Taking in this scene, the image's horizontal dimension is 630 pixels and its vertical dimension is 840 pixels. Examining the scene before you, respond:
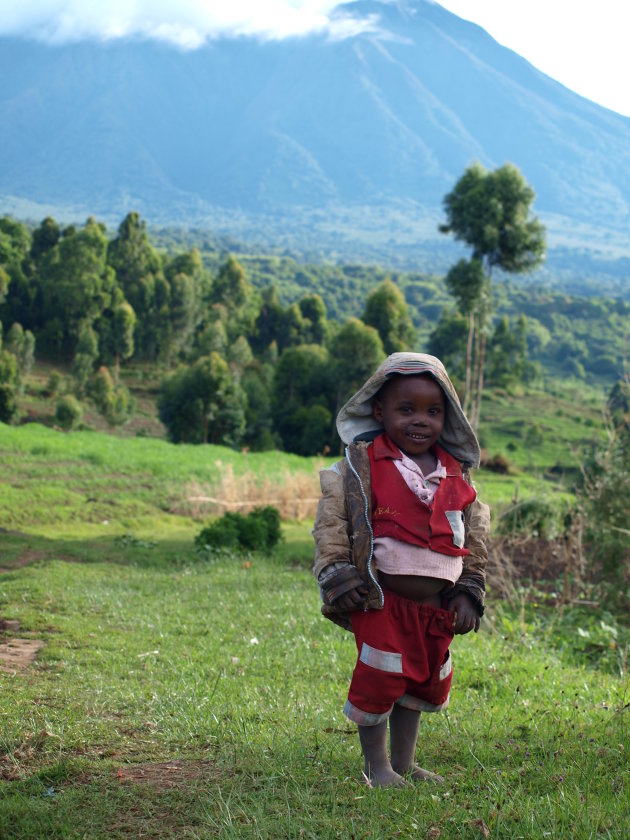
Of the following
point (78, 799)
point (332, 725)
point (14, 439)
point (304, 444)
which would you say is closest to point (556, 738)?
point (332, 725)

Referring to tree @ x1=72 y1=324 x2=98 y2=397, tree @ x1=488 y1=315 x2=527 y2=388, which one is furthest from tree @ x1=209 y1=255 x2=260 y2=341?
tree @ x1=488 y1=315 x2=527 y2=388

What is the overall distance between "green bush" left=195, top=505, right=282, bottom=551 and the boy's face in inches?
335

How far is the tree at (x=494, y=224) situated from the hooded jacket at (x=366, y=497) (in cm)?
3375

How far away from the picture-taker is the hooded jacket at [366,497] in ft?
11.7

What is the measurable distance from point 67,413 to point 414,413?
1576 inches

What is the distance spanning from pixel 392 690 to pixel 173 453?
1964 centimetres

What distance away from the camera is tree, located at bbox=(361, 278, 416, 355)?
44.8 metres

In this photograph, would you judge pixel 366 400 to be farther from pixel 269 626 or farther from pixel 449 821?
pixel 269 626

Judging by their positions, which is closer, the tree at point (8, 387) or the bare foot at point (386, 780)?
the bare foot at point (386, 780)

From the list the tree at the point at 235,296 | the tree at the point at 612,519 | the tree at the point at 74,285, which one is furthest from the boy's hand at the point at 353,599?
the tree at the point at 235,296

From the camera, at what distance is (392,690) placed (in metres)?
3.52

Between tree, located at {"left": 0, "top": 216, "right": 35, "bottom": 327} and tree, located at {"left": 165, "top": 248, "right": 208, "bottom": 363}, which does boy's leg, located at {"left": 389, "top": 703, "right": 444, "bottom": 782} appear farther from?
tree, located at {"left": 165, "top": 248, "right": 208, "bottom": 363}

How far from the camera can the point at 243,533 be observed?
12.5 metres

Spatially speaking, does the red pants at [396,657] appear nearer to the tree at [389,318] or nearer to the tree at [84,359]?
the tree at [389,318]
